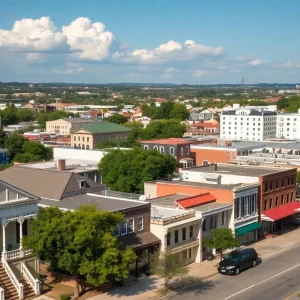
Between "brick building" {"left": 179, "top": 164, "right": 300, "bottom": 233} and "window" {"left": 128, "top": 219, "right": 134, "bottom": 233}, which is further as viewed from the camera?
"brick building" {"left": 179, "top": 164, "right": 300, "bottom": 233}

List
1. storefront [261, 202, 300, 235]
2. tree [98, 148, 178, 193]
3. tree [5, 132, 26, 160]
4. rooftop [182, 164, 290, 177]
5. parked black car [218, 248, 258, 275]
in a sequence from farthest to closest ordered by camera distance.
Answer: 1. tree [5, 132, 26, 160]
2. tree [98, 148, 178, 193]
3. rooftop [182, 164, 290, 177]
4. storefront [261, 202, 300, 235]
5. parked black car [218, 248, 258, 275]

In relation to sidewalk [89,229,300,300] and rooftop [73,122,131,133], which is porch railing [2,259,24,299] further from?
rooftop [73,122,131,133]

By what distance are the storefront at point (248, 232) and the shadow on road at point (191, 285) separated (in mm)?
11321

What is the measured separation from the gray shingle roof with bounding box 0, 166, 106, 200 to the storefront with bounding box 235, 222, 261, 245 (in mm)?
13240

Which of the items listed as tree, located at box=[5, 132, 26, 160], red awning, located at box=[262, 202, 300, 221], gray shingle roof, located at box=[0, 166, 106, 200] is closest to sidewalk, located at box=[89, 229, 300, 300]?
red awning, located at box=[262, 202, 300, 221]

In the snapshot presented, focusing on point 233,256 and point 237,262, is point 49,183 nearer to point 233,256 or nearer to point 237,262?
point 233,256

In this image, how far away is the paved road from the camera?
41.4 metres

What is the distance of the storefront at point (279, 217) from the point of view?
→ 61.3 m

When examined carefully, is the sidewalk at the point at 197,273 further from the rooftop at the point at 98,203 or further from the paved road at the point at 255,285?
the rooftop at the point at 98,203

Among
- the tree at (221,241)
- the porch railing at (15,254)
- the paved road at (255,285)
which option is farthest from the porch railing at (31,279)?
the tree at (221,241)

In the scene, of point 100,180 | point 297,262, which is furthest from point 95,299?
point 100,180

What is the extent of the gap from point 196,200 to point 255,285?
12.7m

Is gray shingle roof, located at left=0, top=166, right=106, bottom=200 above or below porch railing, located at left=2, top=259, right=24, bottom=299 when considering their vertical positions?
above

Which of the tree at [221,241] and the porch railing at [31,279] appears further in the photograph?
the tree at [221,241]
